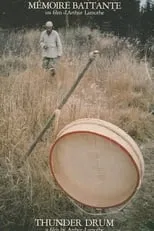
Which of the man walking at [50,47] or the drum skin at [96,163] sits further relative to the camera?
the man walking at [50,47]

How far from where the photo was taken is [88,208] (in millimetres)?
4191

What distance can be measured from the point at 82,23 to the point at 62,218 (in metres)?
1.27

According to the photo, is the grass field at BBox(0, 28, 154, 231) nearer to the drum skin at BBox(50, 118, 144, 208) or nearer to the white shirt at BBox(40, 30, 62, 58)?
the white shirt at BBox(40, 30, 62, 58)

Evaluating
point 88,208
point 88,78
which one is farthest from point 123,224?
point 88,78

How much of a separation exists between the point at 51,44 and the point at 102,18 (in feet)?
1.20

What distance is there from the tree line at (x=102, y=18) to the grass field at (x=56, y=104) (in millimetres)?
69

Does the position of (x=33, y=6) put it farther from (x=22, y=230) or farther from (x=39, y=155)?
(x=22, y=230)

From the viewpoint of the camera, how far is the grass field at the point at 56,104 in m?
4.13

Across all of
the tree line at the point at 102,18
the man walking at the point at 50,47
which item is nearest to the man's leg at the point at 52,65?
the man walking at the point at 50,47

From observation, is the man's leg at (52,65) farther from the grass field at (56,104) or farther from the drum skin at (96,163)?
the drum skin at (96,163)

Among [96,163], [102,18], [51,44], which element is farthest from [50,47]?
[96,163]

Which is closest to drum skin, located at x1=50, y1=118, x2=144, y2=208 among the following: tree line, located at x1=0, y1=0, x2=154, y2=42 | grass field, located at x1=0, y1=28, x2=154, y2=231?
grass field, located at x1=0, y1=28, x2=154, y2=231

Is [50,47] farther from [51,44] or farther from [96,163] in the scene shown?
[96,163]

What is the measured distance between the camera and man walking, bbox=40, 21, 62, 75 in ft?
13.3
